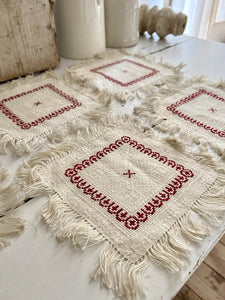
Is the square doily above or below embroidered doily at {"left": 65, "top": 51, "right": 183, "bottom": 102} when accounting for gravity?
above

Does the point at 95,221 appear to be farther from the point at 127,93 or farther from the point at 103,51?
the point at 103,51

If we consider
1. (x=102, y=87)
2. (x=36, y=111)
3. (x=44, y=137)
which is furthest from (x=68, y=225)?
(x=102, y=87)

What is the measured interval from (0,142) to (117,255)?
313 mm

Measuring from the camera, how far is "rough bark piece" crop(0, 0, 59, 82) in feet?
2.16

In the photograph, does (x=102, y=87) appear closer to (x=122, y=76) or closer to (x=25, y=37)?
(x=122, y=76)

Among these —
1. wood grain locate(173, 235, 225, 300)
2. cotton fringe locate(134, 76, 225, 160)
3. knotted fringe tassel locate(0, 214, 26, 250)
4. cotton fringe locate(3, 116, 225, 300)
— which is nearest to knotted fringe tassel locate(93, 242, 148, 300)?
cotton fringe locate(3, 116, 225, 300)

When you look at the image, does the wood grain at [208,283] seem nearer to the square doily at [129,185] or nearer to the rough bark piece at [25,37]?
the square doily at [129,185]

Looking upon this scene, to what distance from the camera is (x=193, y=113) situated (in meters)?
0.58

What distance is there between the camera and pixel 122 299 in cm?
28

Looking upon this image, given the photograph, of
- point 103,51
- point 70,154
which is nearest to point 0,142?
point 70,154

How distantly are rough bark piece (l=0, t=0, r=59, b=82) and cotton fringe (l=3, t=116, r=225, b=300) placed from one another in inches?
15.4

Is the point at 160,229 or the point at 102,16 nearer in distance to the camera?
the point at 160,229

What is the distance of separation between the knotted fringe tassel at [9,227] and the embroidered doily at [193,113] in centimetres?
33

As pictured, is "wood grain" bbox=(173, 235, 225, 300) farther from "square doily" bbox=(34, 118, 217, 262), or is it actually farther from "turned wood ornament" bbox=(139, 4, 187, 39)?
"turned wood ornament" bbox=(139, 4, 187, 39)
